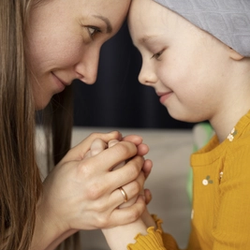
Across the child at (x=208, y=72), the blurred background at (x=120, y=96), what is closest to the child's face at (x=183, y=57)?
the child at (x=208, y=72)

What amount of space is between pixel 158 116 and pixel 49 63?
1.59 meters

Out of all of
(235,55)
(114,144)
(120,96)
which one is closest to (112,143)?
(114,144)

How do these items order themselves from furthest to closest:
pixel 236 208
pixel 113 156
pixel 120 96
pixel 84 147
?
pixel 120 96, pixel 84 147, pixel 113 156, pixel 236 208

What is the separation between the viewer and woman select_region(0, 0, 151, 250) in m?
1.07

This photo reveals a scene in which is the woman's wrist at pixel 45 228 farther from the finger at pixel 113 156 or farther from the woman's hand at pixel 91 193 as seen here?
the finger at pixel 113 156

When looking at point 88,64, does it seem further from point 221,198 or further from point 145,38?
point 221,198

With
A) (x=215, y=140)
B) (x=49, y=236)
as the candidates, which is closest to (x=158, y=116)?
(x=215, y=140)

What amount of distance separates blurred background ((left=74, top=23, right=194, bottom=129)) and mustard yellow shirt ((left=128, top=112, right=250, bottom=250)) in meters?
1.28

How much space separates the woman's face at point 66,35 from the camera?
111 centimetres

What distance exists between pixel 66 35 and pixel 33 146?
0.83 ft

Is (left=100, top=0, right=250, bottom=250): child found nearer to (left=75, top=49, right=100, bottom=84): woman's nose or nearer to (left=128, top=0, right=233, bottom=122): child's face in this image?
(left=128, top=0, right=233, bottom=122): child's face

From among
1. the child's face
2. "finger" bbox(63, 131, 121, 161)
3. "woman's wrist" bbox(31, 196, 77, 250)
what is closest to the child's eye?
the child's face

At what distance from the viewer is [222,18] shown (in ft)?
3.72

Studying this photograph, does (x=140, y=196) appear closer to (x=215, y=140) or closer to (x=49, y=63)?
(x=215, y=140)
